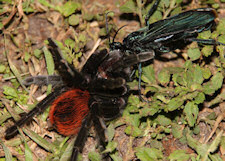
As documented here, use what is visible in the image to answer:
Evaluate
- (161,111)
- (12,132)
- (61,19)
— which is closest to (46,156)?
(12,132)

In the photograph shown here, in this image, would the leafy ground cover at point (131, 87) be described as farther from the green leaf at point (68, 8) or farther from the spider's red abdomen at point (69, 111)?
the spider's red abdomen at point (69, 111)

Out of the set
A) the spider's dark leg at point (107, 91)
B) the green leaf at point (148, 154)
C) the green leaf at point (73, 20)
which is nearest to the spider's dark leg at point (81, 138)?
the spider's dark leg at point (107, 91)

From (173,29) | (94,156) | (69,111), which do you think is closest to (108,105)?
(69,111)

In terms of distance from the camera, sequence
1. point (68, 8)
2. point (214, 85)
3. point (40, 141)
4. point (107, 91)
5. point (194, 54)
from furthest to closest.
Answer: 1. point (68, 8)
2. point (194, 54)
3. point (40, 141)
4. point (214, 85)
5. point (107, 91)

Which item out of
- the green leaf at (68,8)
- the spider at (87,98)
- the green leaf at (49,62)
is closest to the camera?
the spider at (87,98)

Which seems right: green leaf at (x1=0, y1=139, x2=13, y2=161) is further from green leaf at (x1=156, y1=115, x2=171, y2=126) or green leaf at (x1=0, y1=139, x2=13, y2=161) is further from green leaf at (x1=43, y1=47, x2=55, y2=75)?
green leaf at (x1=156, y1=115, x2=171, y2=126)

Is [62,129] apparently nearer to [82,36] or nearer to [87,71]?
[87,71]

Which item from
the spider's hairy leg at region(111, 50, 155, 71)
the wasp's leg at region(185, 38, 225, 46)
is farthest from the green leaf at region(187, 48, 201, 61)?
the spider's hairy leg at region(111, 50, 155, 71)

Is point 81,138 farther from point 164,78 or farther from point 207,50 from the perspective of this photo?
point 207,50
